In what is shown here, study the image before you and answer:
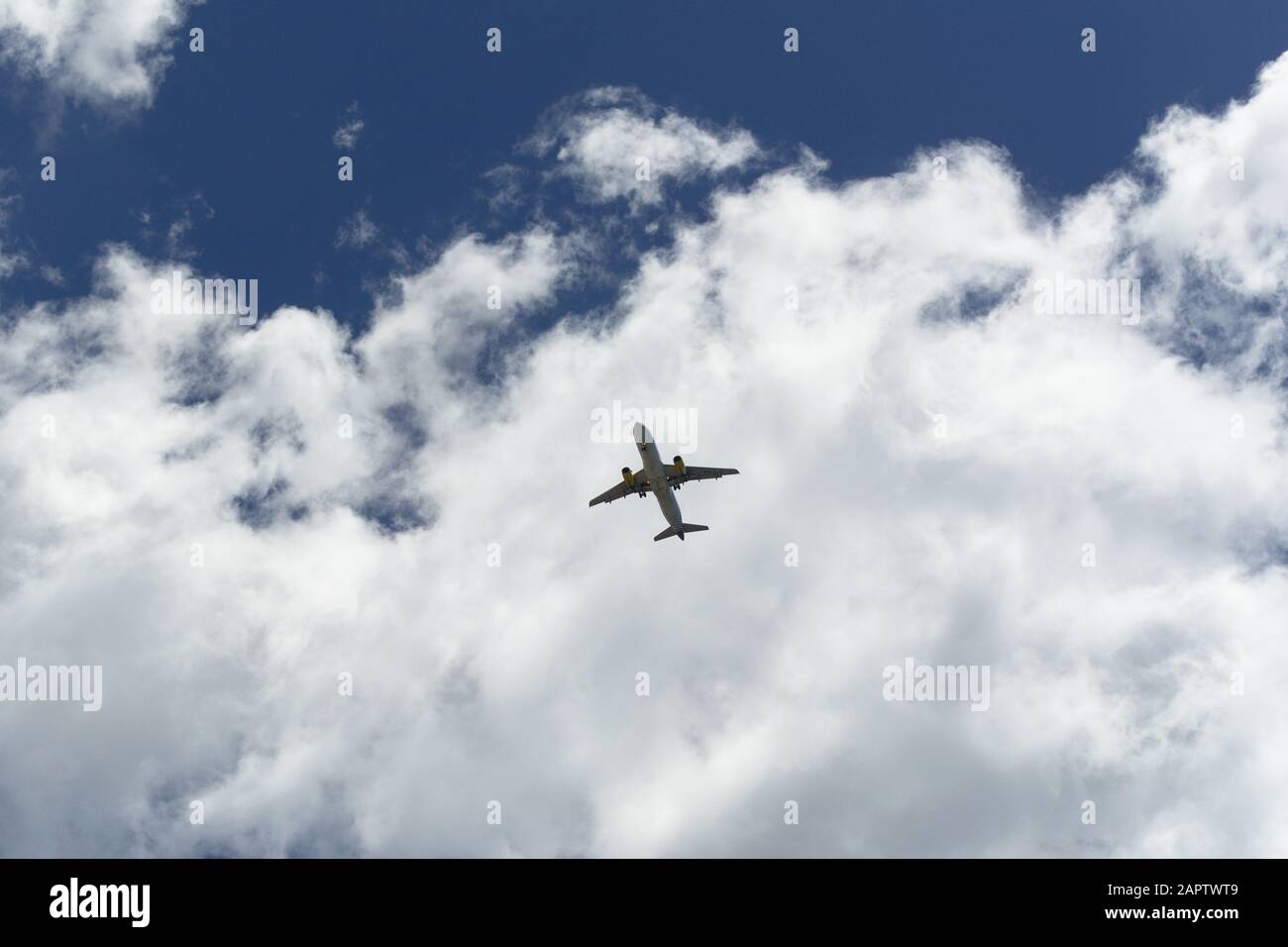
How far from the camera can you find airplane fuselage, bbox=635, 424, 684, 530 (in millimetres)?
129625

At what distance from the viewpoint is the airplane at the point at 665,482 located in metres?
134

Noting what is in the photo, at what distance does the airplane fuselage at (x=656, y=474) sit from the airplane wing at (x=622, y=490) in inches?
79.0

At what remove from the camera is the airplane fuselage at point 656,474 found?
12962cm

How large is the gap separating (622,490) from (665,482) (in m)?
8.96

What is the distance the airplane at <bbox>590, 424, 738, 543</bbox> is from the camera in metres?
134

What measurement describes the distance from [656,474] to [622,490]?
11237 millimetres

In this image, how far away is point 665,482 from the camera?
137m

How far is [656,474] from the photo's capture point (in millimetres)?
134000
